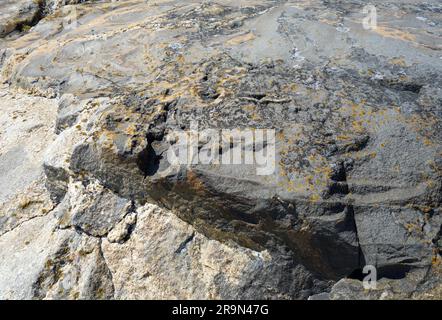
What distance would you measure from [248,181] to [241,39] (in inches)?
88.1

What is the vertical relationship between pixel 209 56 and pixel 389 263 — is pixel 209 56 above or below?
above

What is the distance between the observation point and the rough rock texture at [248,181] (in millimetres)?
3184

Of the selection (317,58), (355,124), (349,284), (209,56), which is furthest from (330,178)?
(209,56)

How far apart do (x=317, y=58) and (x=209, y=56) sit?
1.14 metres

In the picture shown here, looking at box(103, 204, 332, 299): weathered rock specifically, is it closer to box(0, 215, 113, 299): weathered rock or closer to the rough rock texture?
the rough rock texture

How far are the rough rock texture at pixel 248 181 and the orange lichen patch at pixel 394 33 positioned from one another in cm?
3

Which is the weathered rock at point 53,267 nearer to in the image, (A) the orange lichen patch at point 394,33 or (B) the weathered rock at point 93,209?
(B) the weathered rock at point 93,209

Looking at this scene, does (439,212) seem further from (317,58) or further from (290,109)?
(317,58)

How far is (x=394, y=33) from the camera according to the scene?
189 inches

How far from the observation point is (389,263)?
313 cm

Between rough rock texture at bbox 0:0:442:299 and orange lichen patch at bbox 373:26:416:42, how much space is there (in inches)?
1.2

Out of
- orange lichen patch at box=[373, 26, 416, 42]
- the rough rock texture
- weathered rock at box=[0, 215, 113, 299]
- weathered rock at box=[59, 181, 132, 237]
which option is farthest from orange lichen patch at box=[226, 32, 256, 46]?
weathered rock at box=[0, 215, 113, 299]

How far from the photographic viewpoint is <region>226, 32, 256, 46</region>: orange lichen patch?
4.87 m

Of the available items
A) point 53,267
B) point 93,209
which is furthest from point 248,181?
point 53,267
